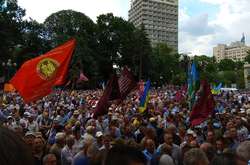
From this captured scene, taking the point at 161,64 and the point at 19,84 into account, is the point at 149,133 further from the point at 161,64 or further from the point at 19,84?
the point at 161,64

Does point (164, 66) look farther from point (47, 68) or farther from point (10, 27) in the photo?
point (47, 68)

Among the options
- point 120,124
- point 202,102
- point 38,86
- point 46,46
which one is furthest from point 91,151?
point 46,46

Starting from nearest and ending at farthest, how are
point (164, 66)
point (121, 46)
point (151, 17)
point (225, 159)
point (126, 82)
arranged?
point (225, 159) < point (126, 82) < point (121, 46) < point (164, 66) < point (151, 17)

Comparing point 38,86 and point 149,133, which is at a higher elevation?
point 38,86

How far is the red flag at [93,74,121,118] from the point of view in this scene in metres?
10.3

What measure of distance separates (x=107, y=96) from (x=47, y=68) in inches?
68.8

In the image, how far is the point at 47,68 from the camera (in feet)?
32.7

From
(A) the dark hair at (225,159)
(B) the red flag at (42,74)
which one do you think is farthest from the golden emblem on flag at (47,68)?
(A) the dark hair at (225,159)

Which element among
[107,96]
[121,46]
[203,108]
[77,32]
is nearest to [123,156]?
[107,96]

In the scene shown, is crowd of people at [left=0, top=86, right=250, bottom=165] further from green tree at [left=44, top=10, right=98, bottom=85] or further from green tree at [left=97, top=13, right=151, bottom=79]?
green tree at [left=97, top=13, right=151, bottom=79]

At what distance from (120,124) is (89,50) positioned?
61950 millimetres

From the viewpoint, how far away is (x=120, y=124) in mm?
11000

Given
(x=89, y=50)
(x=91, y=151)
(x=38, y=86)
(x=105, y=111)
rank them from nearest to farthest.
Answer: (x=91, y=151) < (x=38, y=86) < (x=105, y=111) < (x=89, y=50)

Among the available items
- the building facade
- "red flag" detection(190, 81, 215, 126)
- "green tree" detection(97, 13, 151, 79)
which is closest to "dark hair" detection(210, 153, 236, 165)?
"red flag" detection(190, 81, 215, 126)
